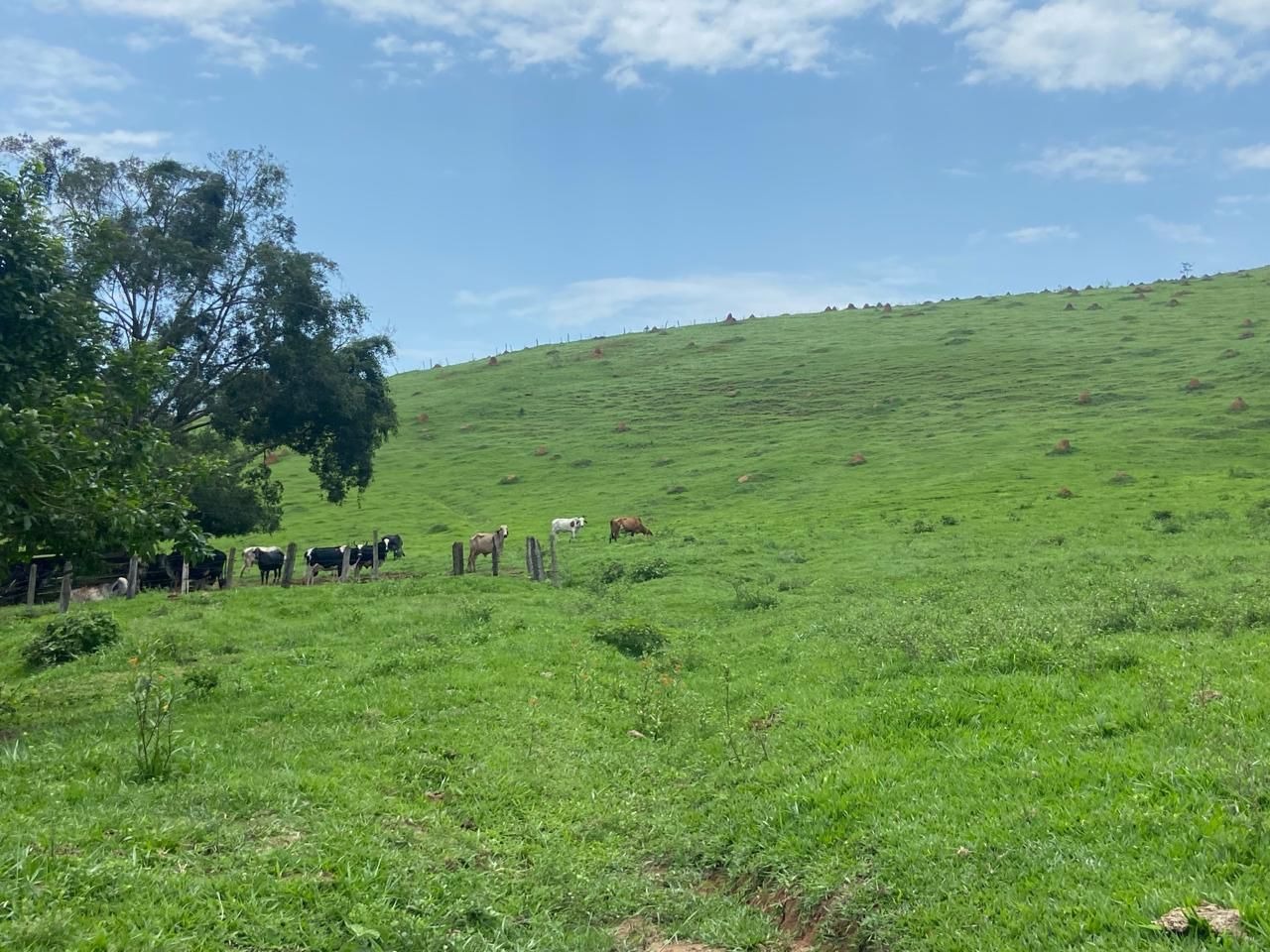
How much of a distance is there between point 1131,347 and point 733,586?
4827 cm

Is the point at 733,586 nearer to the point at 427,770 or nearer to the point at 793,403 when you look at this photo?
the point at 427,770

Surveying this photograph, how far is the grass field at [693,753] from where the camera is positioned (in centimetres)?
588

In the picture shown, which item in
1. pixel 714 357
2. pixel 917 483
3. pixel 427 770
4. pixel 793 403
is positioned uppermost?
pixel 714 357

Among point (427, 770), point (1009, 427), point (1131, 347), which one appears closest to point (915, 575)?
point (427, 770)

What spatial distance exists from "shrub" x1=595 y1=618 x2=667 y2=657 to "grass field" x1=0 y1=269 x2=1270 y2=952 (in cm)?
6

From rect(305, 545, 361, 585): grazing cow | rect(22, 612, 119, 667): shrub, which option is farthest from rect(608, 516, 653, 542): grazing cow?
rect(22, 612, 119, 667): shrub

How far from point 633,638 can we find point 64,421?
901 centimetres

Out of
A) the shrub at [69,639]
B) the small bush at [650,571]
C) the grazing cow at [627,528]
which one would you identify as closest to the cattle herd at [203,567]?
the grazing cow at [627,528]

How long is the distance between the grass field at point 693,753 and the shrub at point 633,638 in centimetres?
6

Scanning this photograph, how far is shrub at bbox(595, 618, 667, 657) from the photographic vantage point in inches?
632

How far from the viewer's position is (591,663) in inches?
574

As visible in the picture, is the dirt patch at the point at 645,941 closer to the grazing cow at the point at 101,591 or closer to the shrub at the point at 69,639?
the shrub at the point at 69,639

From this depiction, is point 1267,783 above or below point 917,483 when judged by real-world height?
below

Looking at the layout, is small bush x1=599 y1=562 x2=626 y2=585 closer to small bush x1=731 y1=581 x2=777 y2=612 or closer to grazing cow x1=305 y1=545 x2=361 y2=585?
small bush x1=731 y1=581 x2=777 y2=612
